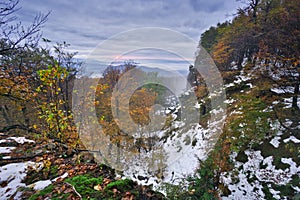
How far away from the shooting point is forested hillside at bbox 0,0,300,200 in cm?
259

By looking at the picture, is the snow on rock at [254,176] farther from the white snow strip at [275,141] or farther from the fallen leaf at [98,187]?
the fallen leaf at [98,187]

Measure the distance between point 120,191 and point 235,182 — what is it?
6.84m

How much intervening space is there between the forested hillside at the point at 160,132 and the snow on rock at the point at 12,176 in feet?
0.05

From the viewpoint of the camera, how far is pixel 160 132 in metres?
15.4

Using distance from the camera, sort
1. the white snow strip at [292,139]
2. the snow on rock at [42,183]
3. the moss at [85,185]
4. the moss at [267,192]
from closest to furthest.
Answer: the moss at [85,185] < the snow on rock at [42,183] < the moss at [267,192] < the white snow strip at [292,139]

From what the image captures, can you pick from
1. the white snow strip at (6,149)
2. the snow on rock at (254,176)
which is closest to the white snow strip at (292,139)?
the snow on rock at (254,176)

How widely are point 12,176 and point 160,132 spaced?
1337 cm

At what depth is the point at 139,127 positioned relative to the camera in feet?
41.5

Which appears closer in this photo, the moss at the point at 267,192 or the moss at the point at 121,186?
the moss at the point at 121,186

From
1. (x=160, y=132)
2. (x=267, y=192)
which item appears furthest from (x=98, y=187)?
(x=160, y=132)

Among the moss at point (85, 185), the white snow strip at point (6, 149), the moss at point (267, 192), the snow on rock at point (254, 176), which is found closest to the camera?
the moss at point (85, 185)

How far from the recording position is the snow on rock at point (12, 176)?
7.70 feet

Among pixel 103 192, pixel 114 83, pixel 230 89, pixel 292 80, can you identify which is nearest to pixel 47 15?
pixel 103 192

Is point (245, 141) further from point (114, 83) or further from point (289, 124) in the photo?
point (114, 83)
